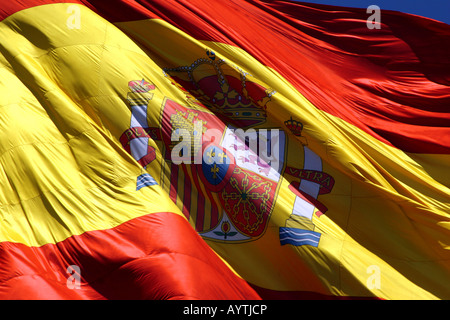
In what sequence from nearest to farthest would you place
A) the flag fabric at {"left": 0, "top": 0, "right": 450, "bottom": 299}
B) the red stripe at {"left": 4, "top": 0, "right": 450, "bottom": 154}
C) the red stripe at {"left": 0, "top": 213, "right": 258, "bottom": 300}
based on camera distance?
the red stripe at {"left": 0, "top": 213, "right": 258, "bottom": 300}, the flag fabric at {"left": 0, "top": 0, "right": 450, "bottom": 299}, the red stripe at {"left": 4, "top": 0, "right": 450, "bottom": 154}

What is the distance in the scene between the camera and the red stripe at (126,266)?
730 cm

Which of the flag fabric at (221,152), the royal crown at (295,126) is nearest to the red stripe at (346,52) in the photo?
the flag fabric at (221,152)

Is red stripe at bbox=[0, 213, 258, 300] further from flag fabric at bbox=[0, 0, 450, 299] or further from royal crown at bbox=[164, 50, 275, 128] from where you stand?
royal crown at bbox=[164, 50, 275, 128]

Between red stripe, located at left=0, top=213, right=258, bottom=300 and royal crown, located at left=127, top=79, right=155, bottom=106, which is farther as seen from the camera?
royal crown, located at left=127, top=79, right=155, bottom=106

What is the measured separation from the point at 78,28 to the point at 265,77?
2.71 meters

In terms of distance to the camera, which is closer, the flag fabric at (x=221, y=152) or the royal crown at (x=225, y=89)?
the flag fabric at (x=221, y=152)

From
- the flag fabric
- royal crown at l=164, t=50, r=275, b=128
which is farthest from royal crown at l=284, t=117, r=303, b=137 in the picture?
royal crown at l=164, t=50, r=275, b=128

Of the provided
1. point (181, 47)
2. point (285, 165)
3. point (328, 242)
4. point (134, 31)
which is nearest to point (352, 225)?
point (328, 242)

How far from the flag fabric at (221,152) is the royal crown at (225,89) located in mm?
21

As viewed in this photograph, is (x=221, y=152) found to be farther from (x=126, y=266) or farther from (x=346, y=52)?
(x=346, y=52)

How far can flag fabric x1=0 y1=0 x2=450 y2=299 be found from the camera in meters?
7.88

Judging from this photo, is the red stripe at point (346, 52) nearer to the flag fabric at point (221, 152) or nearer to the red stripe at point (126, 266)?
the flag fabric at point (221, 152)

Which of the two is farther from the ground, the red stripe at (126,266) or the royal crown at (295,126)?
the royal crown at (295,126)

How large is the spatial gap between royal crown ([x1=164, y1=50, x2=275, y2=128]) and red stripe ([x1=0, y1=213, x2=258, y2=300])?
1994 millimetres
